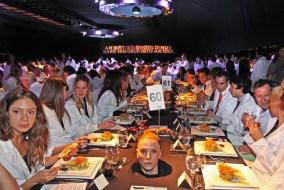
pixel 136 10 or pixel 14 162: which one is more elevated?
pixel 136 10

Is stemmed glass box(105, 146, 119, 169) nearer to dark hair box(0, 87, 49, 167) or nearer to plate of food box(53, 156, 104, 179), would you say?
plate of food box(53, 156, 104, 179)

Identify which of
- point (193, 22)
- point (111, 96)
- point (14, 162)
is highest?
point (193, 22)

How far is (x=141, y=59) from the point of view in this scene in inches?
978

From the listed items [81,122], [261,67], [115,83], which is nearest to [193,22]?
[261,67]

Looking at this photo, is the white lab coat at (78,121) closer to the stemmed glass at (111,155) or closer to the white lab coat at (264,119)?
the stemmed glass at (111,155)

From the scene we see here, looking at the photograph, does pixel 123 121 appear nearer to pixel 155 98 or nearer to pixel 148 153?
pixel 155 98

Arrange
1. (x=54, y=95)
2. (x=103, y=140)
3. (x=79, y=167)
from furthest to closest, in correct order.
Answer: (x=54, y=95), (x=103, y=140), (x=79, y=167)

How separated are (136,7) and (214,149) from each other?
3799 millimetres

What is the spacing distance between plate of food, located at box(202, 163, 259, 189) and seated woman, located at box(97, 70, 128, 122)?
2871 mm

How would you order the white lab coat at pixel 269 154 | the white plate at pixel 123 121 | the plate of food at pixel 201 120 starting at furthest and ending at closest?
the plate of food at pixel 201 120 < the white plate at pixel 123 121 < the white lab coat at pixel 269 154

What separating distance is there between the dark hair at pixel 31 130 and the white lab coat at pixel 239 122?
218cm

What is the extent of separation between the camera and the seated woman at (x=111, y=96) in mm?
4938

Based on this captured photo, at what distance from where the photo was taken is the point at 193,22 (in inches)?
723

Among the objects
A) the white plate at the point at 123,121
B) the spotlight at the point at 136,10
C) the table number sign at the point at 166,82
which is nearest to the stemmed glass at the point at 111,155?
the white plate at the point at 123,121
